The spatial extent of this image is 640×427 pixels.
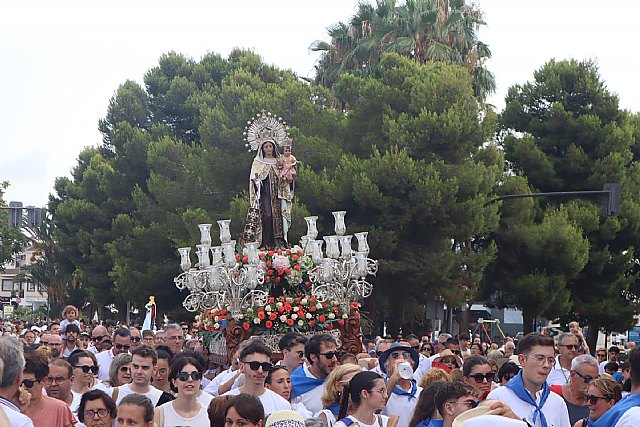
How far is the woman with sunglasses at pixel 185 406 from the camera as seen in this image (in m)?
7.30

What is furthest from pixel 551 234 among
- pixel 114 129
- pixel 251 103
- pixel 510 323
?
pixel 114 129

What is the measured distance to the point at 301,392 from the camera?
895cm

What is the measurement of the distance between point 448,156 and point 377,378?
2604 cm

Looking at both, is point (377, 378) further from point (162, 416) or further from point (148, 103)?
point (148, 103)

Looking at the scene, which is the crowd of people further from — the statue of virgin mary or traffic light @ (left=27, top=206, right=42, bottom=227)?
traffic light @ (left=27, top=206, right=42, bottom=227)

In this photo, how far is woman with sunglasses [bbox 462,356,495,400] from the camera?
8.52 m

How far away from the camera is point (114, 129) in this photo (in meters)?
49.8

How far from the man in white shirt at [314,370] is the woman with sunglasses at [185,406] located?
1525 mm

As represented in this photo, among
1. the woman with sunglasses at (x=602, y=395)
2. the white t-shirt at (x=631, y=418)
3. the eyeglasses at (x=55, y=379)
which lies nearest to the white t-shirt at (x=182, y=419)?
the eyeglasses at (x=55, y=379)

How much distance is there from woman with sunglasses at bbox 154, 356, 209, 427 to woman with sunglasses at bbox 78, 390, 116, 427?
43cm

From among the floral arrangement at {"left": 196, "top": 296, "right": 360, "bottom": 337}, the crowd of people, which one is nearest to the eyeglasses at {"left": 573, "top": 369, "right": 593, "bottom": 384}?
the crowd of people

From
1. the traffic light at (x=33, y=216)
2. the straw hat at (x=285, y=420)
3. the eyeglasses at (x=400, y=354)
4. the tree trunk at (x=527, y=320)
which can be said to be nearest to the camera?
the straw hat at (x=285, y=420)

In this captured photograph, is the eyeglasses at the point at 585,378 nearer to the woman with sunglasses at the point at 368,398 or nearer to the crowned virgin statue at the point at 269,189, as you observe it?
the woman with sunglasses at the point at 368,398

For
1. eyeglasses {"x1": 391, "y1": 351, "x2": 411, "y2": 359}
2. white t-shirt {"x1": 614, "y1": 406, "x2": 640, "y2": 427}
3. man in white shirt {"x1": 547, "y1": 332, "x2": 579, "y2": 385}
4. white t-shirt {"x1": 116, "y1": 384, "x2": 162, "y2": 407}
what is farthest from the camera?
man in white shirt {"x1": 547, "y1": 332, "x2": 579, "y2": 385}
